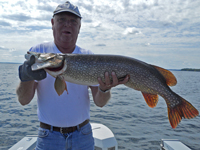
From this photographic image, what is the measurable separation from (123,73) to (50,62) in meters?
1.09

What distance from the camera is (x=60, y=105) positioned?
2418 mm

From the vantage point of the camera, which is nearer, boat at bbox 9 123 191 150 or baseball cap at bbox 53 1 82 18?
baseball cap at bbox 53 1 82 18

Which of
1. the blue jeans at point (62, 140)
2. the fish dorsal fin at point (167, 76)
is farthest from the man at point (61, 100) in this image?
the fish dorsal fin at point (167, 76)

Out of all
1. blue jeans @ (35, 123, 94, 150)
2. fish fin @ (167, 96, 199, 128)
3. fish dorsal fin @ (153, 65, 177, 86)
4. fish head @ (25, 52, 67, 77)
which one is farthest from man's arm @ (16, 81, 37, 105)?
fish fin @ (167, 96, 199, 128)

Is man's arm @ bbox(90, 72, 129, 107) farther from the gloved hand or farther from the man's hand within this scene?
the gloved hand

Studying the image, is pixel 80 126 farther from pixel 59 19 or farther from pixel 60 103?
pixel 59 19

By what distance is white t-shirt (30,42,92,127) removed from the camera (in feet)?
7.84

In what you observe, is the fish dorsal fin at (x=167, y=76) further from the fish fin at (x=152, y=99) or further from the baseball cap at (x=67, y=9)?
the baseball cap at (x=67, y=9)

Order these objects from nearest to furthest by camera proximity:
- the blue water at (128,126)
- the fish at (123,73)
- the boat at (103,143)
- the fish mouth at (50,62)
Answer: the fish mouth at (50,62) → the fish at (123,73) → the boat at (103,143) → the blue water at (128,126)

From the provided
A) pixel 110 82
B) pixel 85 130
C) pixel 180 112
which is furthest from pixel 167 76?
pixel 85 130

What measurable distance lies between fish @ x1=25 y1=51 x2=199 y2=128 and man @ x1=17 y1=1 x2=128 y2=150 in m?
0.13

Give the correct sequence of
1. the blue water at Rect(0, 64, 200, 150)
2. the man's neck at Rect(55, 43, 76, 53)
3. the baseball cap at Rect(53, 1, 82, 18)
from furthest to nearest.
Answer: the blue water at Rect(0, 64, 200, 150) < the man's neck at Rect(55, 43, 76, 53) < the baseball cap at Rect(53, 1, 82, 18)

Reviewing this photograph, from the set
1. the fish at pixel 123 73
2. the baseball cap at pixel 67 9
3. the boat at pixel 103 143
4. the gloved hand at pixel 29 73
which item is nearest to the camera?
the gloved hand at pixel 29 73

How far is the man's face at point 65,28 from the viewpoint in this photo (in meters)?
2.61
